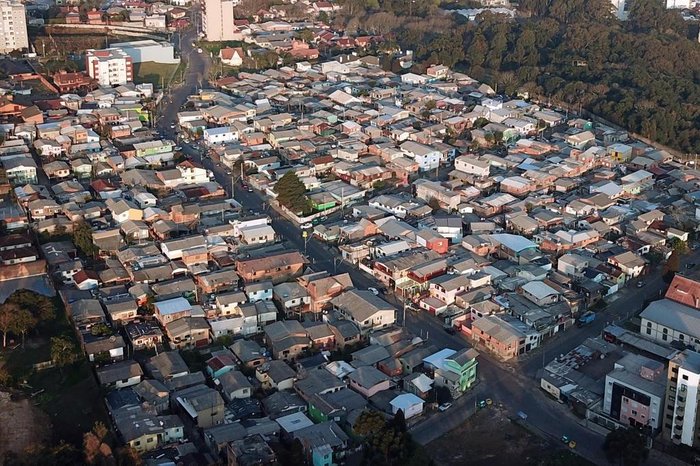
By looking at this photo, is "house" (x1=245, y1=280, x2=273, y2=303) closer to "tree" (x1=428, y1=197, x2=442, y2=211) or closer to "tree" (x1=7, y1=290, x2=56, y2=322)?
"tree" (x1=7, y1=290, x2=56, y2=322)

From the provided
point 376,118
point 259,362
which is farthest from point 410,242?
point 376,118

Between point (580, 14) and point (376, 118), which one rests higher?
point (580, 14)

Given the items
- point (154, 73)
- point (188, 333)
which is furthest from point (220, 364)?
point (154, 73)

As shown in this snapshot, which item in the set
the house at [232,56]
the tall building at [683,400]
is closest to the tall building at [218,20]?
the house at [232,56]

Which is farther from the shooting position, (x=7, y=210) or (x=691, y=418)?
(x=7, y=210)

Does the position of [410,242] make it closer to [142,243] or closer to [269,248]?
[269,248]

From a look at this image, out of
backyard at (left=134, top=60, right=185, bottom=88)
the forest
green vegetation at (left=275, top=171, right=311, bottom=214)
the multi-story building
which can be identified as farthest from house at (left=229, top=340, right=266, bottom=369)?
backyard at (left=134, top=60, right=185, bottom=88)
